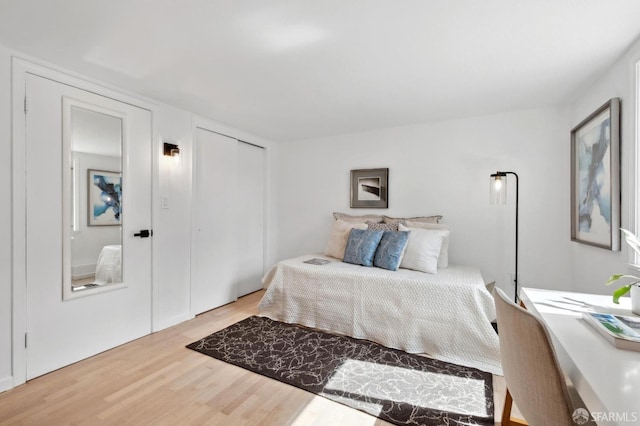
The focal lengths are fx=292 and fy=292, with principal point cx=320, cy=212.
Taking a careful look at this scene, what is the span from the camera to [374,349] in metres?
2.54

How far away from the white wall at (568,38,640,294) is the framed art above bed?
1953 millimetres

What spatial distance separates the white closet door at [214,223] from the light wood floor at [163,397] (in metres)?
1.03

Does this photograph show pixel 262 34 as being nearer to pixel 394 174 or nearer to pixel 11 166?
pixel 11 166

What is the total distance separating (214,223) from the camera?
3.54 metres

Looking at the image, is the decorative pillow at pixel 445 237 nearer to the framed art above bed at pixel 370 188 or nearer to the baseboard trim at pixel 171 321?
the framed art above bed at pixel 370 188

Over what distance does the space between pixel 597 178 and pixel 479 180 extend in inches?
43.8

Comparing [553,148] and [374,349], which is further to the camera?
[553,148]

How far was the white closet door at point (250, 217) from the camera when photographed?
4031mm

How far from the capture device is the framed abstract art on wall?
1.96 metres

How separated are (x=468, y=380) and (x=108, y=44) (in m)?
3.30

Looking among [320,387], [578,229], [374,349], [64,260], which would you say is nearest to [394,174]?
[578,229]

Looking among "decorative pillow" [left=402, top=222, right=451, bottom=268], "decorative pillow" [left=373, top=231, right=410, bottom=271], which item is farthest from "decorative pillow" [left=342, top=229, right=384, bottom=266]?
"decorative pillow" [left=402, top=222, right=451, bottom=268]

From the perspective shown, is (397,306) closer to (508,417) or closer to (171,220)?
(508,417)

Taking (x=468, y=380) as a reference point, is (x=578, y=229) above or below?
above
